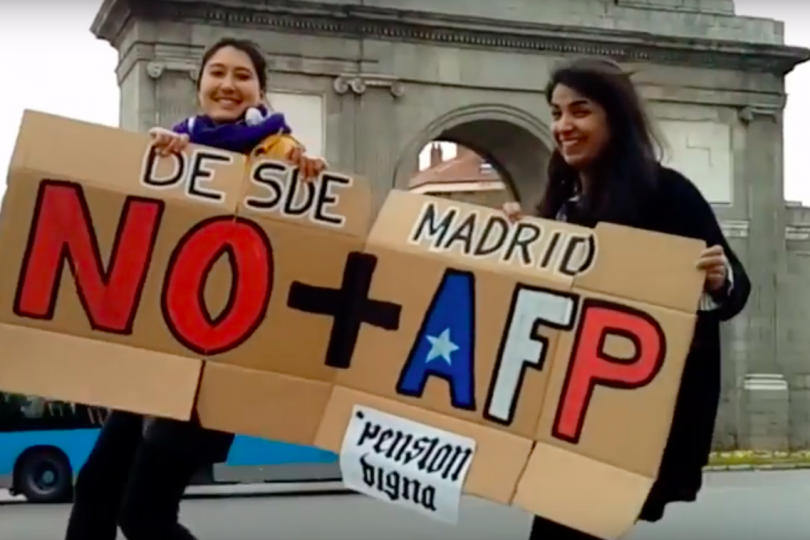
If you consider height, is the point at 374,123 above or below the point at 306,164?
above

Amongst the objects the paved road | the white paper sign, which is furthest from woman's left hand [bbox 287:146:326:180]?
the paved road

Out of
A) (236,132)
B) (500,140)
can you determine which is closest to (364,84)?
(500,140)

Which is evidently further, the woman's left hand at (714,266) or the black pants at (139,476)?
the black pants at (139,476)

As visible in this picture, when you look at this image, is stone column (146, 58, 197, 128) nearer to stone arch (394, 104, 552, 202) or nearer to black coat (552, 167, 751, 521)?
stone arch (394, 104, 552, 202)

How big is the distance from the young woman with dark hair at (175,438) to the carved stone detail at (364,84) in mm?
21306

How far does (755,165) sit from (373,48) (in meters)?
8.15

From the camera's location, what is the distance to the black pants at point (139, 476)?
13.3 feet

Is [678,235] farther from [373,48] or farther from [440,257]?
[373,48]

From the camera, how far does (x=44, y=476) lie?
18.4 m

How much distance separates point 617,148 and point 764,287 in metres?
26.1

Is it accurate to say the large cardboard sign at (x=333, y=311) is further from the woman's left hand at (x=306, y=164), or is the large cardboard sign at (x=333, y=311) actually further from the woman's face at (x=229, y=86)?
the woman's face at (x=229, y=86)

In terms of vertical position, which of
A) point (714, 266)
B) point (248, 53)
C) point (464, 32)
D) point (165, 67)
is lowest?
point (714, 266)

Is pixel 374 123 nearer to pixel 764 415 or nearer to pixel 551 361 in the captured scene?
pixel 764 415

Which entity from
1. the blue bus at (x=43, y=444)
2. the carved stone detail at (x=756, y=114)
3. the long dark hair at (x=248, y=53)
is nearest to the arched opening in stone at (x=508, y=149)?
the carved stone detail at (x=756, y=114)
